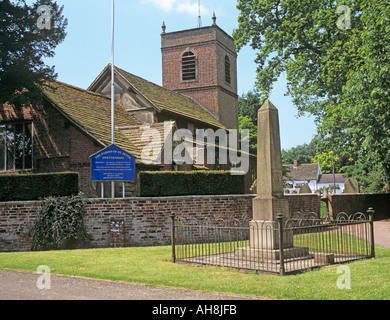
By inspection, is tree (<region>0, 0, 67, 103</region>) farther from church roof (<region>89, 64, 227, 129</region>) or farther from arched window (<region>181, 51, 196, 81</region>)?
arched window (<region>181, 51, 196, 81</region>)

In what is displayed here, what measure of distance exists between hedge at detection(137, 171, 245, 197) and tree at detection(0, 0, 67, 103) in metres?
6.11

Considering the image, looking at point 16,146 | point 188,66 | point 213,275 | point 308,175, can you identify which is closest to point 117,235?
point 213,275

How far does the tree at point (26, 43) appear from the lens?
17.3m

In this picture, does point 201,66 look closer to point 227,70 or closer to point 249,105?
point 227,70

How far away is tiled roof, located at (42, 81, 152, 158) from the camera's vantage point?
Result: 66.8 ft

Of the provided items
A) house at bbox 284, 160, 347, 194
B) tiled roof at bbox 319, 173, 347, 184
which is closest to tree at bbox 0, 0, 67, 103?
house at bbox 284, 160, 347, 194

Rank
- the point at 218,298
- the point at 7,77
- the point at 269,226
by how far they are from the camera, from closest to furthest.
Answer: the point at 218,298 < the point at 269,226 < the point at 7,77

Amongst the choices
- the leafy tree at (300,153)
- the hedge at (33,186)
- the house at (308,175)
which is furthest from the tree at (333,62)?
the leafy tree at (300,153)

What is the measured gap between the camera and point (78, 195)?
15.6m

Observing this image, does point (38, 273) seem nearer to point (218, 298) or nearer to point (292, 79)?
point (218, 298)

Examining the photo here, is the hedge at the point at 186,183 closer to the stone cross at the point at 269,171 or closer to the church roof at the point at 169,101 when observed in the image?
the stone cross at the point at 269,171

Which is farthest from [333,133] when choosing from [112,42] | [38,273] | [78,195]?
[38,273]

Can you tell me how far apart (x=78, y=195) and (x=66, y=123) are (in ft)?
20.0

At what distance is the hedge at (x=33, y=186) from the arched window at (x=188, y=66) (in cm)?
2373
